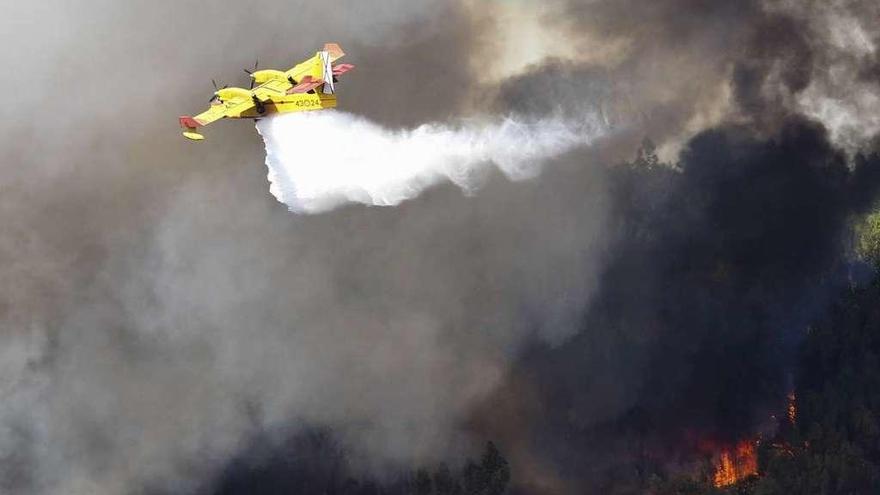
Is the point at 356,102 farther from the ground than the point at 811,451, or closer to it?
farther from the ground

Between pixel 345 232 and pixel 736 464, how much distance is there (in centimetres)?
2738

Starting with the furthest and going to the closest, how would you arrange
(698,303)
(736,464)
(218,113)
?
Result: (698,303) → (736,464) → (218,113)

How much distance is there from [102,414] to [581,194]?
30166mm

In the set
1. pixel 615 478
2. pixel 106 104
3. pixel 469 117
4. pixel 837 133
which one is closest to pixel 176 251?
pixel 106 104

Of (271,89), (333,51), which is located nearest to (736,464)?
(333,51)

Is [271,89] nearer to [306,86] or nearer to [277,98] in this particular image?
[277,98]

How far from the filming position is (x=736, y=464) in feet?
359

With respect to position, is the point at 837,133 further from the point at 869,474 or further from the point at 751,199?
the point at 869,474

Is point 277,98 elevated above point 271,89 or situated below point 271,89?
below

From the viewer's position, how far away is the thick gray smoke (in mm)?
100000

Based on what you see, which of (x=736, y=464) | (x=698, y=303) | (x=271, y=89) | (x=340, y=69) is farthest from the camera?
(x=698, y=303)

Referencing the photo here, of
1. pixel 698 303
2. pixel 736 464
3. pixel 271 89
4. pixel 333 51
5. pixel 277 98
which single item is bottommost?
pixel 736 464

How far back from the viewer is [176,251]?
102m

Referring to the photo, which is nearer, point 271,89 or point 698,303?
point 271,89
